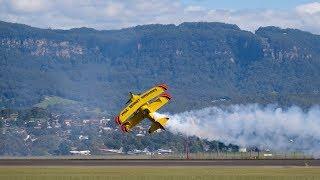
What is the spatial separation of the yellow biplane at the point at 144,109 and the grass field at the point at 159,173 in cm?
597

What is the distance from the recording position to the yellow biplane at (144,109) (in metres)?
141

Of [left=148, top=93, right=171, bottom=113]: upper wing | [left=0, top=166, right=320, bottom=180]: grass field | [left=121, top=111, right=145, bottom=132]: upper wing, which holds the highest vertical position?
[left=148, top=93, right=171, bottom=113]: upper wing

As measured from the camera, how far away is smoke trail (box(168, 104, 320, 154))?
159 m

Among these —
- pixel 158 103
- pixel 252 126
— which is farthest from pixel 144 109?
pixel 252 126

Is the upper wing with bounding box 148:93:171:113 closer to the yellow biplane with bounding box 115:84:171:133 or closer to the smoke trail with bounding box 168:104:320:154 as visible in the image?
the yellow biplane with bounding box 115:84:171:133

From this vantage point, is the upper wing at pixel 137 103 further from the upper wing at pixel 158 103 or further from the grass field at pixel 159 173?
the grass field at pixel 159 173

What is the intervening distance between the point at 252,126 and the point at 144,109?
2549cm

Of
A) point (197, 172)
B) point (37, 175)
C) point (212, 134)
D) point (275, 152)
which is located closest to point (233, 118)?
point (212, 134)

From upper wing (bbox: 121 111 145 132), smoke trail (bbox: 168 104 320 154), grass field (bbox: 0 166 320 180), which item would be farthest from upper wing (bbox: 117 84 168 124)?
smoke trail (bbox: 168 104 320 154)

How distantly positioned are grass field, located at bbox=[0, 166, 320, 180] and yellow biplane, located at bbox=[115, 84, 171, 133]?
5975mm

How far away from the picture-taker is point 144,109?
467ft

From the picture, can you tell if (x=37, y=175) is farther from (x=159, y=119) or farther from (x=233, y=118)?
(x=233, y=118)

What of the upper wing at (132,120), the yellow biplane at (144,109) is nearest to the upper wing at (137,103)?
the yellow biplane at (144,109)

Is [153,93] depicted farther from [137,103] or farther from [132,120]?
[132,120]
